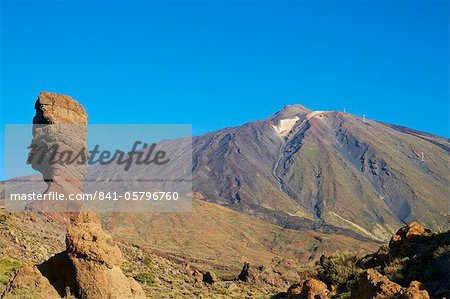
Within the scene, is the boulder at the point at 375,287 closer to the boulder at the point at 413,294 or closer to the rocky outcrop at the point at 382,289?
the rocky outcrop at the point at 382,289

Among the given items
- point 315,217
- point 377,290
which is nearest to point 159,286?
point 377,290

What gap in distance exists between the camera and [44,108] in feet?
93.6

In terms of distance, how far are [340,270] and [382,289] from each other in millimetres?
11309

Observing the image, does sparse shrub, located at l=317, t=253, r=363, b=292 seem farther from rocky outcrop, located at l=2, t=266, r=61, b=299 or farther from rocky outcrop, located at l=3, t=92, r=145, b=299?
rocky outcrop, located at l=2, t=266, r=61, b=299

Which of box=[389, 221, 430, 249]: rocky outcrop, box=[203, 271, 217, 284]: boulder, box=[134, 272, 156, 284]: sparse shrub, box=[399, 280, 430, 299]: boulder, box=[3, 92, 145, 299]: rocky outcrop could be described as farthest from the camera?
box=[203, 271, 217, 284]: boulder

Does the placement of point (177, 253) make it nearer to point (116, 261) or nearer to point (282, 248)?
point (282, 248)

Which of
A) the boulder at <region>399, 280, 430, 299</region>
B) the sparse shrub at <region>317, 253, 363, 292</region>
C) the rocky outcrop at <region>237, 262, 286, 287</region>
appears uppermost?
the rocky outcrop at <region>237, 262, 286, 287</region>

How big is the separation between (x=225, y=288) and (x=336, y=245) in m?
70.8

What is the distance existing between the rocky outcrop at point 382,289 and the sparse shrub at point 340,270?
681 cm

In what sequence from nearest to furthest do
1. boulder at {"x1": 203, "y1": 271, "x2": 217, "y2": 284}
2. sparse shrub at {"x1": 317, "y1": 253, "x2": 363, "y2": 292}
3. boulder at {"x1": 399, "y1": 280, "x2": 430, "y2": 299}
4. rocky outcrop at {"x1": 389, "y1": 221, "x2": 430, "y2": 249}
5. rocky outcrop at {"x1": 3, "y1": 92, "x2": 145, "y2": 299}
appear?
boulder at {"x1": 399, "y1": 280, "x2": 430, "y2": 299}, rocky outcrop at {"x1": 3, "y1": 92, "x2": 145, "y2": 299}, sparse shrub at {"x1": 317, "y1": 253, "x2": 363, "y2": 292}, rocky outcrop at {"x1": 389, "y1": 221, "x2": 430, "y2": 249}, boulder at {"x1": 203, "y1": 271, "x2": 217, "y2": 284}

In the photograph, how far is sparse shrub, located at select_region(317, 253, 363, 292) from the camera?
70.2 ft

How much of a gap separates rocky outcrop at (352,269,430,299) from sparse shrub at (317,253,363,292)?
6.81m

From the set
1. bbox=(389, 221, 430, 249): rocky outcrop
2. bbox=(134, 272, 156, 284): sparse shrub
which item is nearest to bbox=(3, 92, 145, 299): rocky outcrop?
bbox=(134, 272, 156, 284): sparse shrub

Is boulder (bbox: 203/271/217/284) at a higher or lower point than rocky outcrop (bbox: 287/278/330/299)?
higher
